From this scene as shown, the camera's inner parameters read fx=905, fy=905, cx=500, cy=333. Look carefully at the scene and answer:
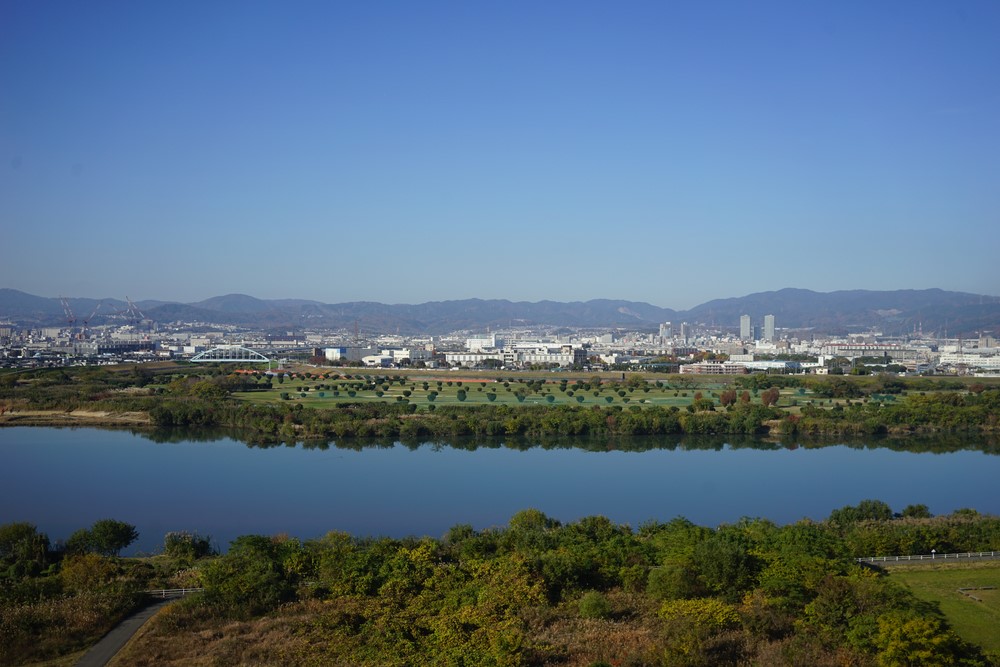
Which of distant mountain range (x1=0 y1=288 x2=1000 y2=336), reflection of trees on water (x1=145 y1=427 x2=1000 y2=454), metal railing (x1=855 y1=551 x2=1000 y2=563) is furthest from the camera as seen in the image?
distant mountain range (x1=0 y1=288 x2=1000 y2=336)

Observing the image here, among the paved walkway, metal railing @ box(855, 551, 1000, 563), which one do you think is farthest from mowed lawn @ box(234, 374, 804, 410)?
the paved walkway

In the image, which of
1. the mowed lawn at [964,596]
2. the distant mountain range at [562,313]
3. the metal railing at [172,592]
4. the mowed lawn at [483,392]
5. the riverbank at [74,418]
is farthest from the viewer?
the distant mountain range at [562,313]

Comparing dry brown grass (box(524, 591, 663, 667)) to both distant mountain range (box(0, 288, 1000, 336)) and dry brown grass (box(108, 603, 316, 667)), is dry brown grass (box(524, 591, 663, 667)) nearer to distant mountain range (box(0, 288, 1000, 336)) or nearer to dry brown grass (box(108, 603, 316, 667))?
dry brown grass (box(108, 603, 316, 667))

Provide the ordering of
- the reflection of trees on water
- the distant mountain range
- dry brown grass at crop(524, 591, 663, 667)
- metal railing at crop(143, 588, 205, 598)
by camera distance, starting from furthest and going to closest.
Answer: the distant mountain range
the reflection of trees on water
metal railing at crop(143, 588, 205, 598)
dry brown grass at crop(524, 591, 663, 667)

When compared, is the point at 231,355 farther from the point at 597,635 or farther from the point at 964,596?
the point at 964,596

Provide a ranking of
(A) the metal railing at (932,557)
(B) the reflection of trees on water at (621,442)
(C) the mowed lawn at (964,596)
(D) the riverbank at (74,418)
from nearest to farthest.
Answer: (C) the mowed lawn at (964,596) < (A) the metal railing at (932,557) < (B) the reflection of trees on water at (621,442) < (D) the riverbank at (74,418)

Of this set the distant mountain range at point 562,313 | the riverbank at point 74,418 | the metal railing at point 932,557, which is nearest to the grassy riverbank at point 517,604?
the metal railing at point 932,557

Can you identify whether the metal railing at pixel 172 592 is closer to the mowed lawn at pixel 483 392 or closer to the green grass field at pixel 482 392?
the mowed lawn at pixel 483 392
